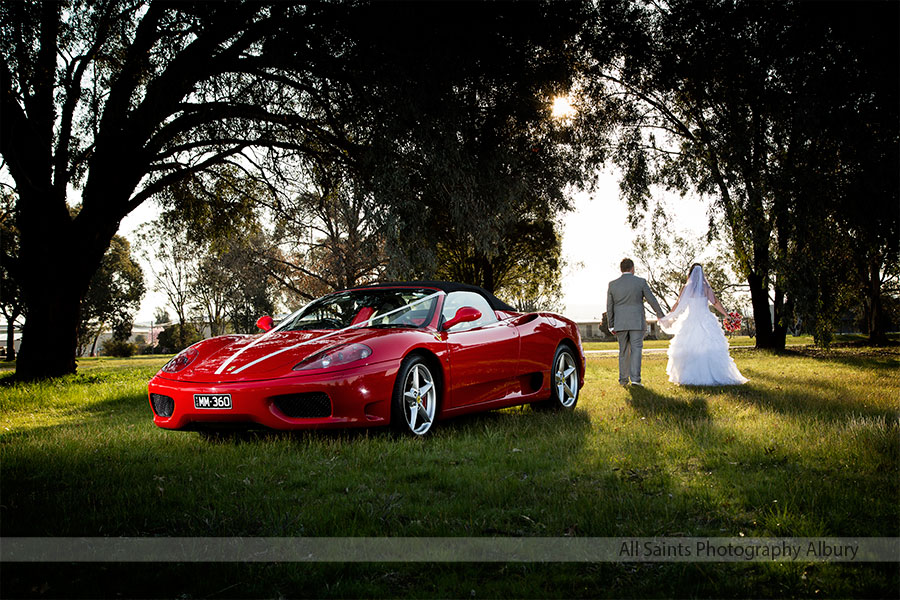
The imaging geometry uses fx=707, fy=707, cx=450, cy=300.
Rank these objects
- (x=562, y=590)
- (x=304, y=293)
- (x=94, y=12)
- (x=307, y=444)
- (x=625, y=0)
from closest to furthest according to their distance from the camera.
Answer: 1. (x=562, y=590)
2. (x=307, y=444)
3. (x=94, y=12)
4. (x=625, y=0)
5. (x=304, y=293)

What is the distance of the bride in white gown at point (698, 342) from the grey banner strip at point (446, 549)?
803 cm

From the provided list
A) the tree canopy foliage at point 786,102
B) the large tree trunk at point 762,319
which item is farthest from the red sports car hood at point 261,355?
the large tree trunk at point 762,319

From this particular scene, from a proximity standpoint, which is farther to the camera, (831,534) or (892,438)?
(892,438)

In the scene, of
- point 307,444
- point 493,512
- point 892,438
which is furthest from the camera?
point 307,444

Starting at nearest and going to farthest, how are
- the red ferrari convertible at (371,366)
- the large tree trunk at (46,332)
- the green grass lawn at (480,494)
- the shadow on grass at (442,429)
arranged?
the green grass lawn at (480,494)
the red ferrari convertible at (371,366)
the shadow on grass at (442,429)
the large tree trunk at (46,332)

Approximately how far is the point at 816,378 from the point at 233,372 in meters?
9.80

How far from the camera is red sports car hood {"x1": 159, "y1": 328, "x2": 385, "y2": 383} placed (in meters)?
5.91

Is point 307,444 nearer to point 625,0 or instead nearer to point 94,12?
point 94,12

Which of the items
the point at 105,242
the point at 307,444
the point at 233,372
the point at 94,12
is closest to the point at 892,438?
the point at 307,444

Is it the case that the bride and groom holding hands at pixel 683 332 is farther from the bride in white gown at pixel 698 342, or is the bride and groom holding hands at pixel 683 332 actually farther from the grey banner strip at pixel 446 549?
the grey banner strip at pixel 446 549

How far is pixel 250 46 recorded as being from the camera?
13.3 meters

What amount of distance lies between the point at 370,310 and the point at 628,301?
555 centimetres

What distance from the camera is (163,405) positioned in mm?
6379

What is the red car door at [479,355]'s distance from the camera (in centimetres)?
688
